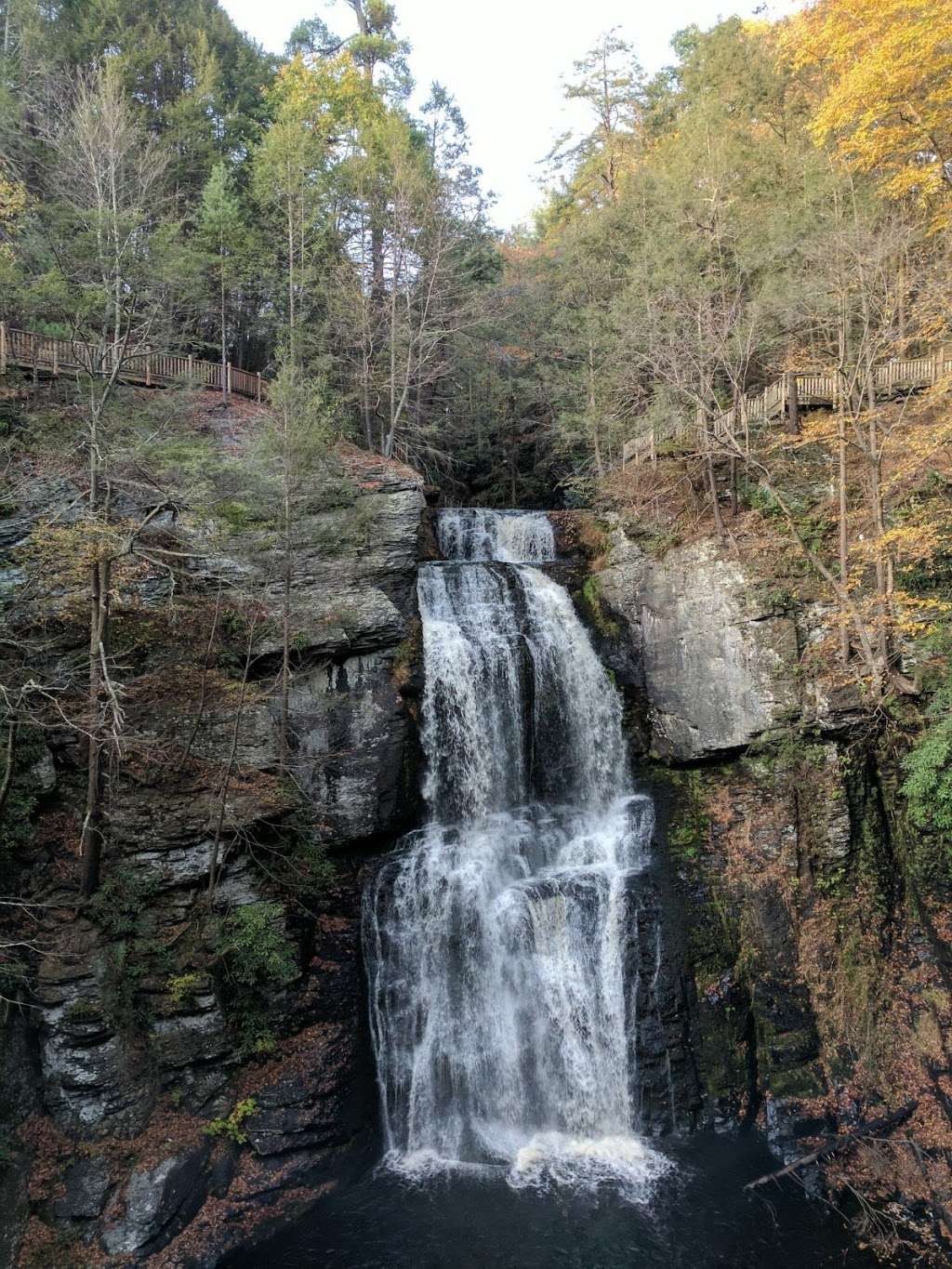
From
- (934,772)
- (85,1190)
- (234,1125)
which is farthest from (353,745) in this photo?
(934,772)

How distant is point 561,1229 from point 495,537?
41.7ft

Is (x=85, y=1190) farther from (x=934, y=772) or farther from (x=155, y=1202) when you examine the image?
(x=934, y=772)

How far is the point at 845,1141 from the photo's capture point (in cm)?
968

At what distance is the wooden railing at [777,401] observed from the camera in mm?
13844

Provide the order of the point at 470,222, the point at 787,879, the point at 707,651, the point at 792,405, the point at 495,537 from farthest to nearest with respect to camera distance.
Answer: the point at 470,222 < the point at 495,537 < the point at 792,405 < the point at 707,651 < the point at 787,879

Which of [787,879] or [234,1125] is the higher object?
[787,879]

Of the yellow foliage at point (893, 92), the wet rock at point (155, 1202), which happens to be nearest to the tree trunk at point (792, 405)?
the yellow foliage at point (893, 92)

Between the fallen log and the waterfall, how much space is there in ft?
4.70

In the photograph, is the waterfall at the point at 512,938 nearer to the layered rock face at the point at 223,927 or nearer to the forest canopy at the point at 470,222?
the layered rock face at the point at 223,927

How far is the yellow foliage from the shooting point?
1375 centimetres

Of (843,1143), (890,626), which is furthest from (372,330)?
(843,1143)

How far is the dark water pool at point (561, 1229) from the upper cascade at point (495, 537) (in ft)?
38.4

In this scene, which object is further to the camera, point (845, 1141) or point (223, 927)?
point (223, 927)

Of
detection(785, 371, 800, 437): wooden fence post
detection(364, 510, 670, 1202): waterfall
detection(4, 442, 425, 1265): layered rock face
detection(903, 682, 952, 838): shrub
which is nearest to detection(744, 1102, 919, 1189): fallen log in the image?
detection(364, 510, 670, 1202): waterfall
